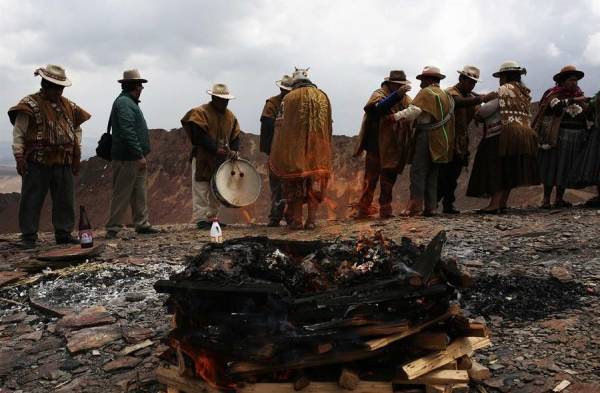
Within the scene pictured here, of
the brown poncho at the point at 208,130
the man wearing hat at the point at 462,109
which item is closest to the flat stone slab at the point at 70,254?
the brown poncho at the point at 208,130

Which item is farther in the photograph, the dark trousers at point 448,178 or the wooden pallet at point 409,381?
the dark trousers at point 448,178

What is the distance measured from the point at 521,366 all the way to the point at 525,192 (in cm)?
1330

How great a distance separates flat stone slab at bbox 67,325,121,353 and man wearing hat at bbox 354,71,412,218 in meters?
4.58

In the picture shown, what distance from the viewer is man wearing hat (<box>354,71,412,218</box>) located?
7434 millimetres

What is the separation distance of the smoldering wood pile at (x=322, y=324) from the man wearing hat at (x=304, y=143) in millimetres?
3587

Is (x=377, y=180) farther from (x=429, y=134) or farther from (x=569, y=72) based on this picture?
(x=569, y=72)

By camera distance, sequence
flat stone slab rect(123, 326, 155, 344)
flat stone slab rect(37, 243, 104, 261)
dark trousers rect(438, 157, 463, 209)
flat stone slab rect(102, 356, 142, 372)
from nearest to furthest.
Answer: flat stone slab rect(102, 356, 142, 372), flat stone slab rect(123, 326, 155, 344), flat stone slab rect(37, 243, 104, 261), dark trousers rect(438, 157, 463, 209)

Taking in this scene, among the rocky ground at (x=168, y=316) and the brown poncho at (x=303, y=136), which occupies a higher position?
the brown poncho at (x=303, y=136)

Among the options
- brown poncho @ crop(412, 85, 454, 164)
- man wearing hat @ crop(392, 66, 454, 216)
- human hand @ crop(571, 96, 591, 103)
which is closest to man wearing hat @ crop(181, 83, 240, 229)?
man wearing hat @ crop(392, 66, 454, 216)

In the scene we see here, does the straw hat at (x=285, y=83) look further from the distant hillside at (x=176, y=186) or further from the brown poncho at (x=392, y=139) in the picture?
the distant hillside at (x=176, y=186)

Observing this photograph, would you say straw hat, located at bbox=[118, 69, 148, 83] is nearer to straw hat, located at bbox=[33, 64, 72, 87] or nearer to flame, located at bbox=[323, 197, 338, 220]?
straw hat, located at bbox=[33, 64, 72, 87]

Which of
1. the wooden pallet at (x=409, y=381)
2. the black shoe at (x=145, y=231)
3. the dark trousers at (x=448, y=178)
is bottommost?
the wooden pallet at (x=409, y=381)

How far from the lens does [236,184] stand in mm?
7523

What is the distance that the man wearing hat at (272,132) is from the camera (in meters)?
8.02
